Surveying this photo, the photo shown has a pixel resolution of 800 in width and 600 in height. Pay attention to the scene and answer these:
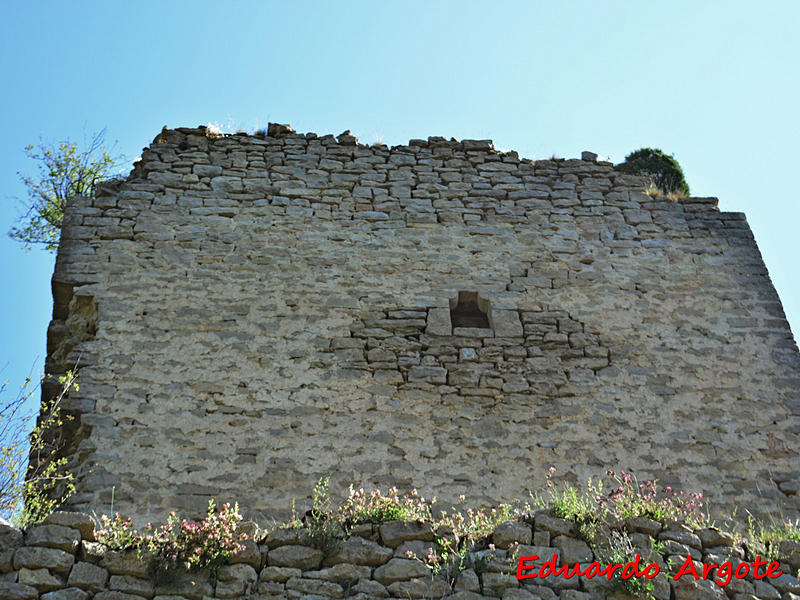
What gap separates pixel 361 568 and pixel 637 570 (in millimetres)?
1391

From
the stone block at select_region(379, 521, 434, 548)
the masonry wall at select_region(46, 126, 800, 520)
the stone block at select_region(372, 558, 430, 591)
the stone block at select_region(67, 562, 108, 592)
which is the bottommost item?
the stone block at select_region(67, 562, 108, 592)

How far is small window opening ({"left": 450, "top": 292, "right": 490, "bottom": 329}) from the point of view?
7801mm

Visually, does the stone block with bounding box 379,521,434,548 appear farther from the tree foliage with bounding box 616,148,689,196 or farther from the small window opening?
the tree foliage with bounding box 616,148,689,196

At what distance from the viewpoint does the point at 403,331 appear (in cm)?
755

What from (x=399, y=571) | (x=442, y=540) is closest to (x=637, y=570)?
(x=442, y=540)

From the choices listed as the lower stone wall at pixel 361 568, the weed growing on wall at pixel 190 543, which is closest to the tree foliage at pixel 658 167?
the lower stone wall at pixel 361 568

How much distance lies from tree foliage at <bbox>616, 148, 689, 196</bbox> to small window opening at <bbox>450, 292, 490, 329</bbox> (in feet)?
8.85

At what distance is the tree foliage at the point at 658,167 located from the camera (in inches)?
378

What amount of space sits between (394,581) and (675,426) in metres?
3.66

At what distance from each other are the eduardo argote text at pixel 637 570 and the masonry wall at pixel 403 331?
215 centimetres

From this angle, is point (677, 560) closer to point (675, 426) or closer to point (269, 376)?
point (675, 426)

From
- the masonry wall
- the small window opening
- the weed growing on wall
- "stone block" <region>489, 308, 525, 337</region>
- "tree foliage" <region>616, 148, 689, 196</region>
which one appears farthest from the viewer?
"tree foliage" <region>616, 148, 689, 196</region>

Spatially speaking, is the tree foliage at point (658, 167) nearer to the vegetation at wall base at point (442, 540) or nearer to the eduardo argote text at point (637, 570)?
the vegetation at wall base at point (442, 540)

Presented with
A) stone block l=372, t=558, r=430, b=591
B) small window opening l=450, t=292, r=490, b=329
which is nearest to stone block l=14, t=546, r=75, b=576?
stone block l=372, t=558, r=430, b=591
